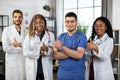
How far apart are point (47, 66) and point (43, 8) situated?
395 centimetres

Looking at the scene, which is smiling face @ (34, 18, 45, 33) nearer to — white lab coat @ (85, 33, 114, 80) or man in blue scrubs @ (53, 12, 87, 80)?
man in blue scrubs @ (53, 12, 87, 80)

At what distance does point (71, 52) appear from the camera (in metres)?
2.01

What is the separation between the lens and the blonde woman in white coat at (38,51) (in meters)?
2.47

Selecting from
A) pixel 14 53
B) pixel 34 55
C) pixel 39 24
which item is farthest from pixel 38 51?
pixel 14 53

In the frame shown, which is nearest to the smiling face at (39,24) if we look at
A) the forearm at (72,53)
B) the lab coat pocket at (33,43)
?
the lab coat pocket at (33,43)

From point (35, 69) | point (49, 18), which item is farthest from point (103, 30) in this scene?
point (49, 18)

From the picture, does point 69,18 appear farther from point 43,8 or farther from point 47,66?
point 43,8

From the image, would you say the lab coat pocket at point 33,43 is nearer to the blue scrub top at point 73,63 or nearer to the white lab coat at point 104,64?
the blue scrub top at point 73,63

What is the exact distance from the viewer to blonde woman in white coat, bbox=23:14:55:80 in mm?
2469

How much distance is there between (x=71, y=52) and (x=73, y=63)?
0.42 feet

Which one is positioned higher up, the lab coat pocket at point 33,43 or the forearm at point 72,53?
the lab coat pocket at point 33,43

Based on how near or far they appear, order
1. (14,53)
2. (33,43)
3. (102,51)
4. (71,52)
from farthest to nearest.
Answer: (14,53)
(33,43)
(102,51)
(71,52)

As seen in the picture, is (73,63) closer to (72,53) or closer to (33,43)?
(72,53)

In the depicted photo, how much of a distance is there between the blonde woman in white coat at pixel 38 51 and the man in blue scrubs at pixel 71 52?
1.21ft
